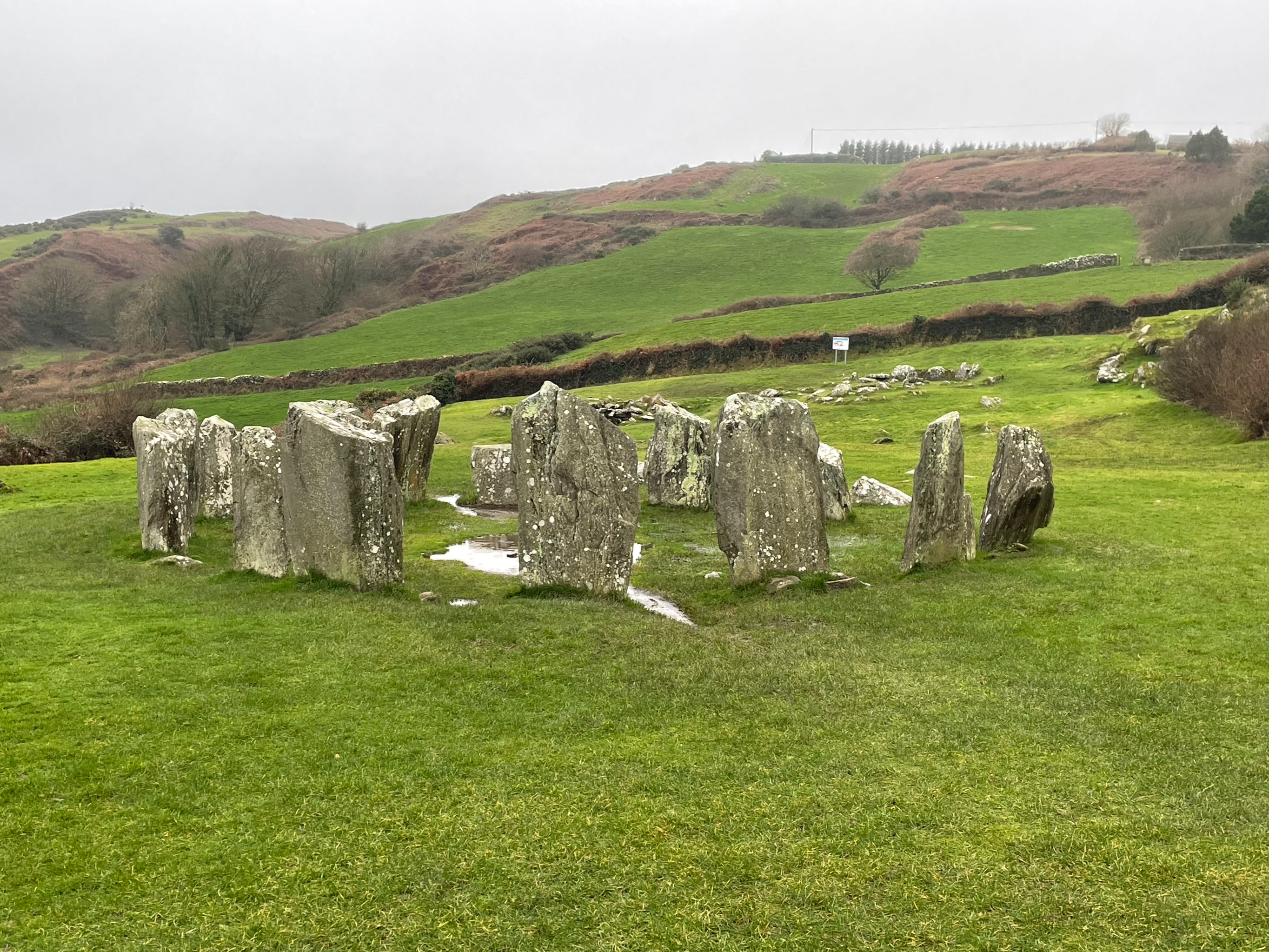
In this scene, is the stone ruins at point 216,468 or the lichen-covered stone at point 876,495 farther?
the lichen-covered stone at point 876,495

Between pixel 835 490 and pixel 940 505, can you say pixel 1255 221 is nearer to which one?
pixel 835 490

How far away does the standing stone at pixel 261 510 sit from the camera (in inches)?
534

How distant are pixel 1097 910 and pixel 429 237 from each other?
11214 centimetres

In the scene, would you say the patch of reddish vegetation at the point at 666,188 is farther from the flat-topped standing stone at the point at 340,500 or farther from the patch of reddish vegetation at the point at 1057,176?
the flat-topped standing stone at the point at 340,500

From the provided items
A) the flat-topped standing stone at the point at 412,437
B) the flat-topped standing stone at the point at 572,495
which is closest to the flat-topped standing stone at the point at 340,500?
the flat-topped standing stone at the point at 572,495

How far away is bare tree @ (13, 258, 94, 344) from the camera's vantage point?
89875 mm

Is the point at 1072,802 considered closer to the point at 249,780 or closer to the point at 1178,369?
the point at 249,780

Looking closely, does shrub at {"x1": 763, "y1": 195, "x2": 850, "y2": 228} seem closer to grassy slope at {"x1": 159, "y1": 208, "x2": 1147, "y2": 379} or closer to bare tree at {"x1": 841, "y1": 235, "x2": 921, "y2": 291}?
grassy slope at {"x1": 159, "y1": 208, "x2": 1147, "y2": 379}

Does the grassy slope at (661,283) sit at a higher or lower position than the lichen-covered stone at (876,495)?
higher

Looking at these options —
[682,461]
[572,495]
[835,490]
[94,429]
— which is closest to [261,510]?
[572,495]

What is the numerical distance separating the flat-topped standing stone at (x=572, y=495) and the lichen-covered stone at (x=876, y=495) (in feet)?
27.1

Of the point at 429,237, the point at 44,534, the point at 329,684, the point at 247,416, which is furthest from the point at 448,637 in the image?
the point at 429,237

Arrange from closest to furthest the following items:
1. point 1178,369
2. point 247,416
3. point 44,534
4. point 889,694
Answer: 1. point 889,694
2. point 44,534
3. point 1178,369
4. point 247,416

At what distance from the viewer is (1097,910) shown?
17.5ft
